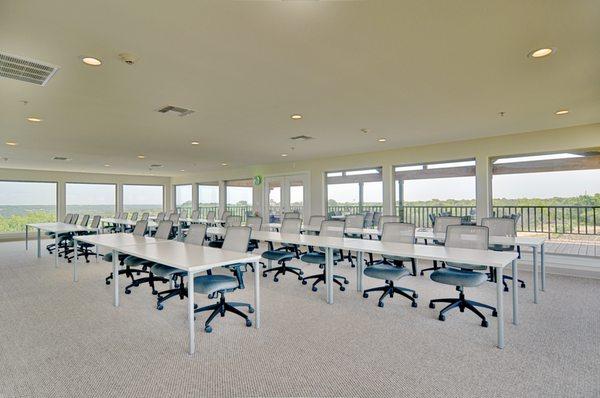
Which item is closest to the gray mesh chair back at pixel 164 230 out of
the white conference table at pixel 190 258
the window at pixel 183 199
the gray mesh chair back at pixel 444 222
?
the white conference table at pixel 190 258

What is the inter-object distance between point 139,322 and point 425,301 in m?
3.18

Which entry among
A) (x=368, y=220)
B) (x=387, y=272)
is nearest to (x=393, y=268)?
(x=387, y=272)

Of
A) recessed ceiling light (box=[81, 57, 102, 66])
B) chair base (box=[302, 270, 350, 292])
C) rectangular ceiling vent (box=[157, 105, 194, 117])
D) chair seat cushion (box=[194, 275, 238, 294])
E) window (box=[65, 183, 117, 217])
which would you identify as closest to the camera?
recessed ceiling light (box=[81, 57, 102, 66])

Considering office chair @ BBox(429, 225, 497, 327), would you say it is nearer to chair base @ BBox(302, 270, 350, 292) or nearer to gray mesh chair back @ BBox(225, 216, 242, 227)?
chair base @ BBox(302, 270, 350, 292)

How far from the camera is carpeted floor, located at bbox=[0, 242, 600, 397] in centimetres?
215

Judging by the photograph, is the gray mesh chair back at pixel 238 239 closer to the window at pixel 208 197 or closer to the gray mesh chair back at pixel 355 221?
the gray mesh chair back at pixel 355 221

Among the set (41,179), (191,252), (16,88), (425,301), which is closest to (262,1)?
(191,252)

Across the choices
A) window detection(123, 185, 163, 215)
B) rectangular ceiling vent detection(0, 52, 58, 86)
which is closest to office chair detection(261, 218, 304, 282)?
rectangular ceiling vent detection(0, 52, 58, 86)

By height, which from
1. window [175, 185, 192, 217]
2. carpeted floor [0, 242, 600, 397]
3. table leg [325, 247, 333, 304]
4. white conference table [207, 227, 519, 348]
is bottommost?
carpeted floor [0, 242, 600, 397]

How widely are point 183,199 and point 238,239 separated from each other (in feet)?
36.2

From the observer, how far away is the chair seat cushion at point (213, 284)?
2.93m

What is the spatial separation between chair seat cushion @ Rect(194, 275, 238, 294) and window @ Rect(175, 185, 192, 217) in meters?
10.7

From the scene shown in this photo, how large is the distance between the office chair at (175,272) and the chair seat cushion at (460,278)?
8.89ft

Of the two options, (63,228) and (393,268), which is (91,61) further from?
(63,228)
